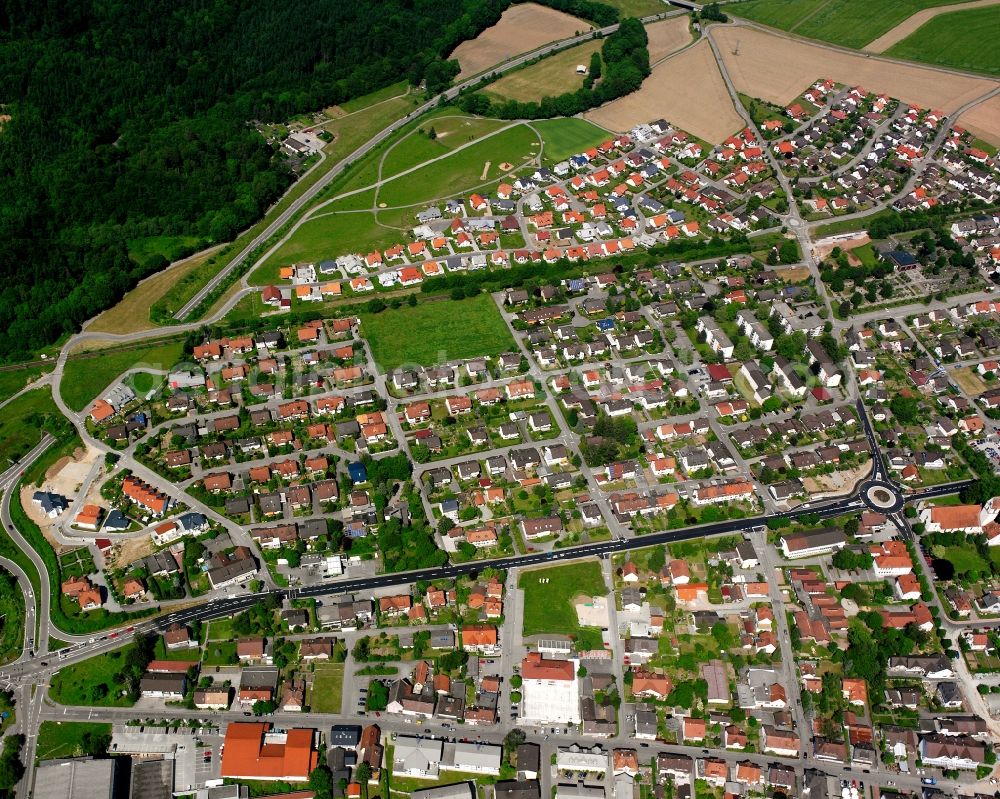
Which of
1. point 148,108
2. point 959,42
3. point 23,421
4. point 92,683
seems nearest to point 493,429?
point 92,683

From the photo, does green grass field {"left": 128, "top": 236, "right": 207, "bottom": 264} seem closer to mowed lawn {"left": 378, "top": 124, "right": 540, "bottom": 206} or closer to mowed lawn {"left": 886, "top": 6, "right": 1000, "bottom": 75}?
mowed lawn {"left": 378, "top": 124, "right": 540, "bottom": 206}

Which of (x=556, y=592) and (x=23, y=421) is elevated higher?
(x=23, y=421)

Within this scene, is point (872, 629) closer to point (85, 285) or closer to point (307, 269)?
point (307, 269)

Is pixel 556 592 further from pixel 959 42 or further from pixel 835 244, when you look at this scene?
pixel 959 42

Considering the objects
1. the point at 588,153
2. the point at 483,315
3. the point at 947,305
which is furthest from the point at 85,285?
the point at 947,305

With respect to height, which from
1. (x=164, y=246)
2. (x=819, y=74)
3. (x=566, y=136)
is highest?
(x=819, y=74)

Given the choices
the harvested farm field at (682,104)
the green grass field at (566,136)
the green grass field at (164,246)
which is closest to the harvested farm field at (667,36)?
the harvested farm field at (682,104)
